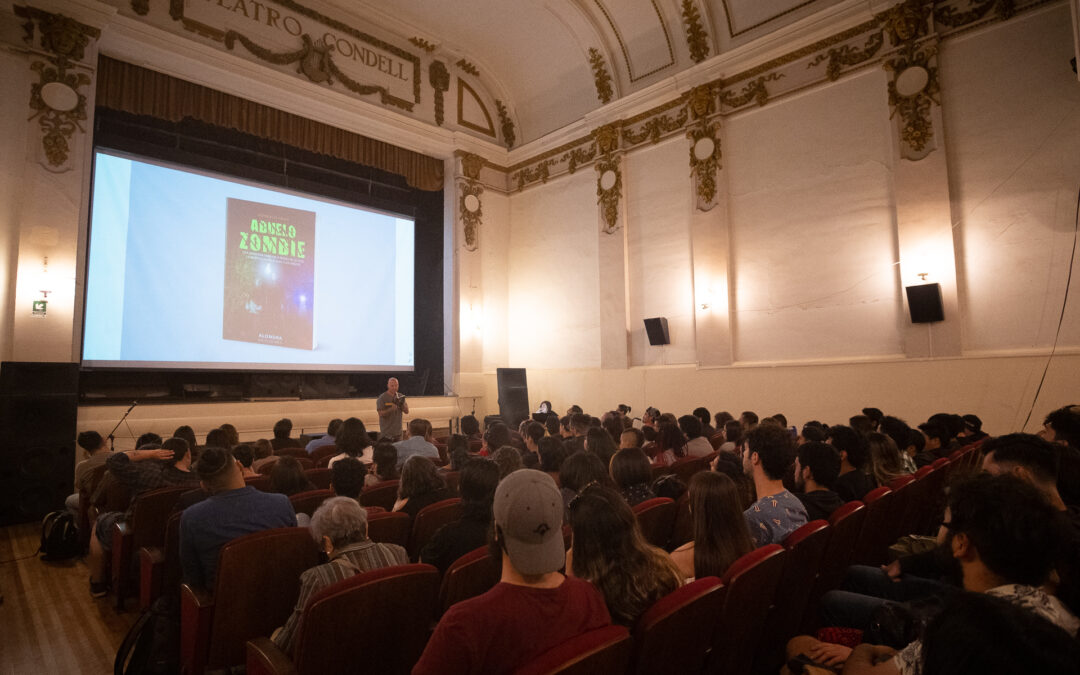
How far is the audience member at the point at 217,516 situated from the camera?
2301 millimetres

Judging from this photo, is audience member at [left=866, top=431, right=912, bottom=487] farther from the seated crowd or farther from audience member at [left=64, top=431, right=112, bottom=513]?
audience member at [left=64, top=431, right=112, bottom=513]

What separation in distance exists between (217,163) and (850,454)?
350 inches

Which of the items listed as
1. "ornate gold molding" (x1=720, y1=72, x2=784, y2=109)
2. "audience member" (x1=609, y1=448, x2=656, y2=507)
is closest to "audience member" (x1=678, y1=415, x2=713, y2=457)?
"audience member" (x1=609, y1=448, x2=656, y2=507)

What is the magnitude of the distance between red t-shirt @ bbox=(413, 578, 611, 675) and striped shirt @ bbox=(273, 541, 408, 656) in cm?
71

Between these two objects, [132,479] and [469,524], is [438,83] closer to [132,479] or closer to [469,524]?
[132,479]

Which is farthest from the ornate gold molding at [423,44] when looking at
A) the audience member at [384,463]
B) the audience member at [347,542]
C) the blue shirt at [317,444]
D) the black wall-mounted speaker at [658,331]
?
the audience member at [347,542]

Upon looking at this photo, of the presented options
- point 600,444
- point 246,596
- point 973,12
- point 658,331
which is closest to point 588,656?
point 246,596

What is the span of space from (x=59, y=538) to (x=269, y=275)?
498 centimetres

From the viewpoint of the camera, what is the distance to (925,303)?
6488 mm

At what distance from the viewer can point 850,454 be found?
121 inches

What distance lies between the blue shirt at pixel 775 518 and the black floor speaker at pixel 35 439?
6.62 m

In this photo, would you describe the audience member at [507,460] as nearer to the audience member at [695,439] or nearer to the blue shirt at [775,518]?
the blue shirt at [775,518]

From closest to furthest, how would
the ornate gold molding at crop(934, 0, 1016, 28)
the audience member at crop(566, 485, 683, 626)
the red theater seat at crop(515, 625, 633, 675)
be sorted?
the red theater seat at crop(515, 625, 633, 675), the audience member at crop(566, 485, 683, 626), the ornate gold molding at crop(934, 0, 1016, 28)

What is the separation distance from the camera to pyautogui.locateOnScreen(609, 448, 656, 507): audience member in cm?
287
